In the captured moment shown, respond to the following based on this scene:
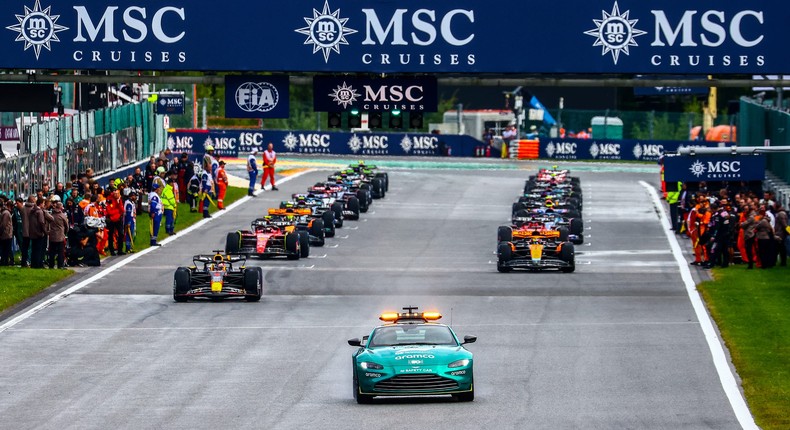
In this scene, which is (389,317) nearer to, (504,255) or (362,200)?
(504,255)

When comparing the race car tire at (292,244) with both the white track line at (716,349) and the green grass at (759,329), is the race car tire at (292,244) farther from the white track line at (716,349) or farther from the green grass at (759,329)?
the green grass at (759,329)

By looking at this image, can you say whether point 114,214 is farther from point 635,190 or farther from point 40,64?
point 635,190

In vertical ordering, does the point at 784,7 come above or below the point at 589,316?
above

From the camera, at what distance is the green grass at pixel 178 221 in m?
42.9

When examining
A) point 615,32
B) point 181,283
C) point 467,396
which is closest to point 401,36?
point 615,32

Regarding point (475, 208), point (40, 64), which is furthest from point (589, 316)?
point (475, 208)

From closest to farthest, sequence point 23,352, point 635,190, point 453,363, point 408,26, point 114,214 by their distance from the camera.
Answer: point 453,363 → point 23,352 → point 408,26 → point 114,214 → point 635,190

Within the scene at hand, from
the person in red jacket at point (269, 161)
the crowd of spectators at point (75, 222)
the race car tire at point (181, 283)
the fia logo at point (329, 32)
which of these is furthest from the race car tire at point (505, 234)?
the person in red jacket at point (269, 161)

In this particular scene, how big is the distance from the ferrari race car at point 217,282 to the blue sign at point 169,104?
2726cm

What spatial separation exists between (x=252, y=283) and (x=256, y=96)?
3673 mm

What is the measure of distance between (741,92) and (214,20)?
3007 inches

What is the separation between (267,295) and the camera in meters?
33.6

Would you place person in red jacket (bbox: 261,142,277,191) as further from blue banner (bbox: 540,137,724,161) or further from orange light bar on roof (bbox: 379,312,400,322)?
orange light bar on roof (bbox: 379,312,400,322)

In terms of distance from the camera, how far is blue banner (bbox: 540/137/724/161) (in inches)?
3098
